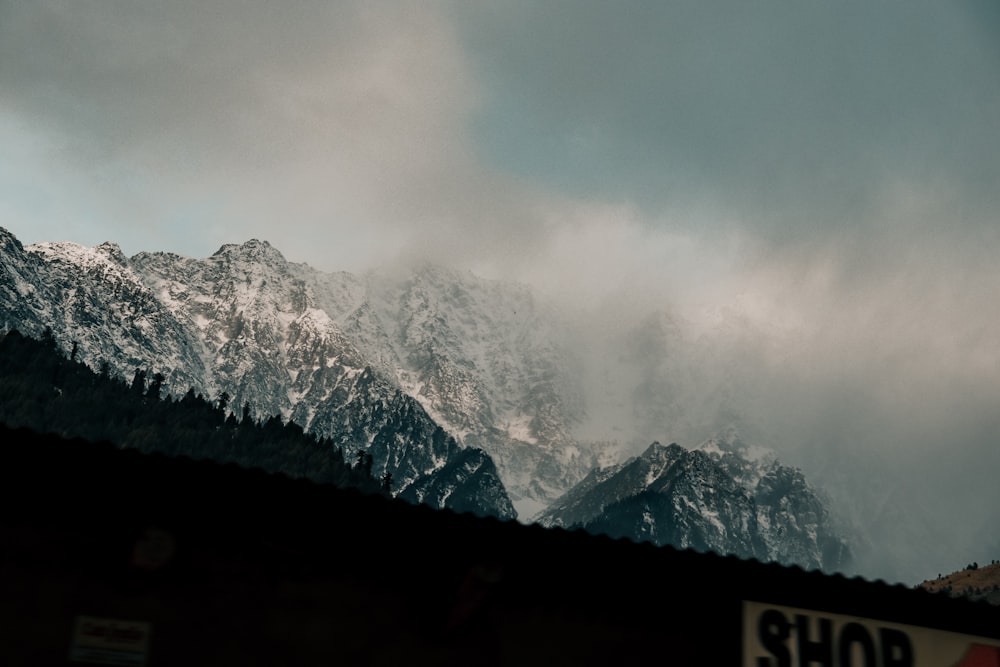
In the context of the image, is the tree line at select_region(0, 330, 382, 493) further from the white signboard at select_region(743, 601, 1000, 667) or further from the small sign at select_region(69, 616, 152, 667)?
the small sign at select_region(69, 616, 152, 667)

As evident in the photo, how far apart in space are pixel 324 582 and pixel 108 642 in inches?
83.7

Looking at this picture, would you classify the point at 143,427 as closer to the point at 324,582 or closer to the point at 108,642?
the point at 324,582

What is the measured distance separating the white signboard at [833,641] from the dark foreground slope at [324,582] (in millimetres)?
71

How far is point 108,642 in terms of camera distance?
9391 mm

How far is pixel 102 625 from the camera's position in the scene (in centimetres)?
941

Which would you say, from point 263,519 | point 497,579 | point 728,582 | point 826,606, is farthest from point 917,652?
point 263,519

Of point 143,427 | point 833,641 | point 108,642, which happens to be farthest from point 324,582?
point 143,427

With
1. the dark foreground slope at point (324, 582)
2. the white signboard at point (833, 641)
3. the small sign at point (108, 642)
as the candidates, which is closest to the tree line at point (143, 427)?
the white signboard at point (833, 641)

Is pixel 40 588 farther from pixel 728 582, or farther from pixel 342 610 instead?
pixel 728 582

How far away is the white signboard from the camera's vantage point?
1188 cm

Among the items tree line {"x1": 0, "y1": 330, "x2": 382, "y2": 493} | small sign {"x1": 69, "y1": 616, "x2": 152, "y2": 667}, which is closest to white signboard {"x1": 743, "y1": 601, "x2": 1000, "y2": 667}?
small sign {"x1": 69, "y1": 616, "x2": 152, "y2": 667}

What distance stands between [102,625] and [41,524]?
3.67 ft

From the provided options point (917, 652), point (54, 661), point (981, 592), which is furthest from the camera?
point (981, 592)

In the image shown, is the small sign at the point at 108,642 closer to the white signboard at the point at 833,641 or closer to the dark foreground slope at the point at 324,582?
the dark foreground slope at the point at 324,582
